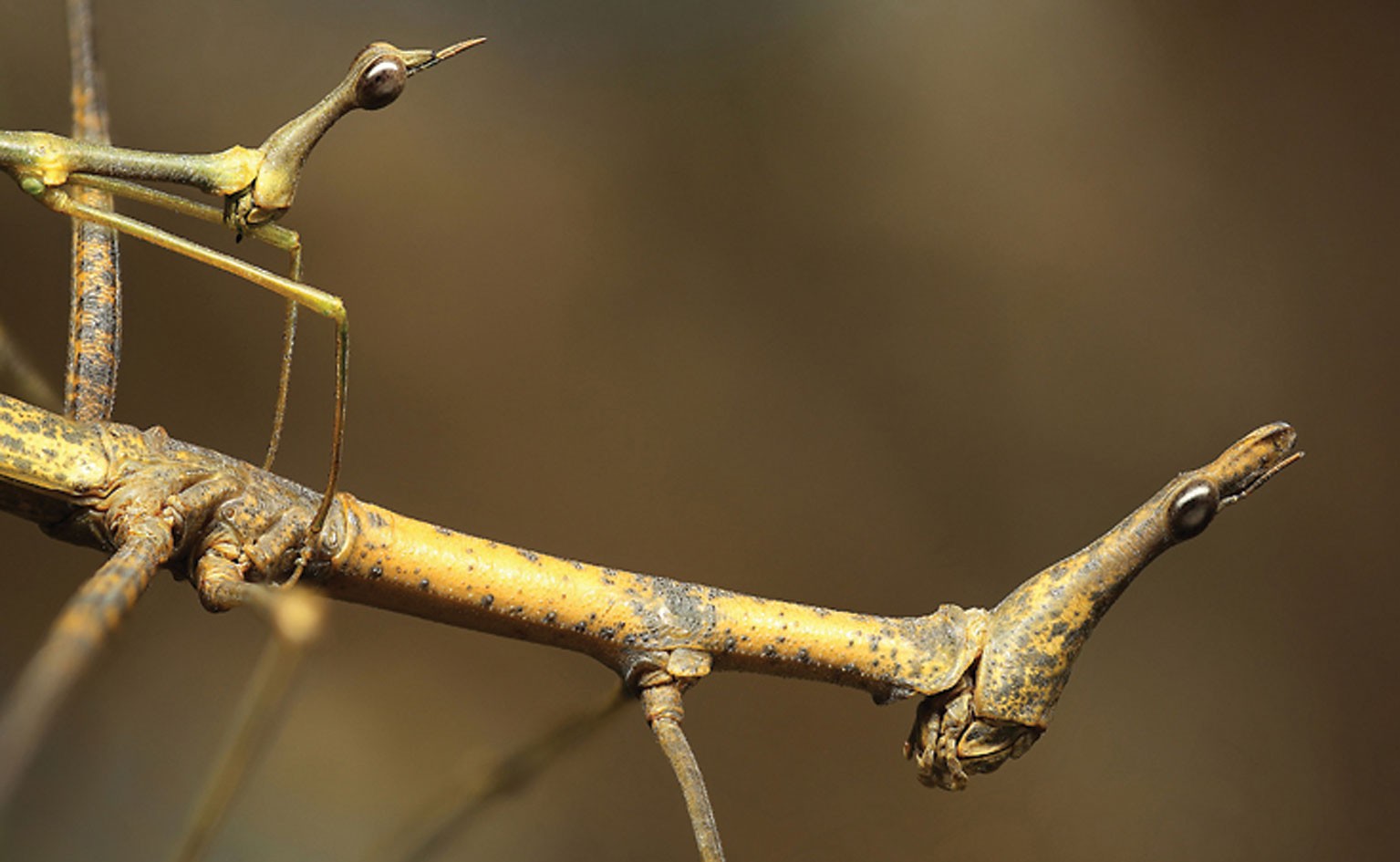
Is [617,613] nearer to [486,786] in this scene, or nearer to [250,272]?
[486,786]

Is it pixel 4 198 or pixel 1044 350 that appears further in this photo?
pixel 1044 350

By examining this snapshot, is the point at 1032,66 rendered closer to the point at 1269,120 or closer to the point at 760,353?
the point at 1269,120

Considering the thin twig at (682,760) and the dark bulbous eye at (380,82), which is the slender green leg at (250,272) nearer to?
the dark bulbous eye at (380,82)

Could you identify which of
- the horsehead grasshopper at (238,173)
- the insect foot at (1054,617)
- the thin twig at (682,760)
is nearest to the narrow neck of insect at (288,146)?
the horsehead grasshopper at (238,173)

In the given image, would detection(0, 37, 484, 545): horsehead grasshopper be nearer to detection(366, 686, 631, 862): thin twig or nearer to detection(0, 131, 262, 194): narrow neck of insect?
detection(0, 131, 262, 194): narrow neck of insect

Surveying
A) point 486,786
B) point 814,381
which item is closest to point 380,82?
point 486,786

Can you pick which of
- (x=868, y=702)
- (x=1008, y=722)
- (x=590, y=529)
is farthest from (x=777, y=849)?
(x=1008, y=722)
